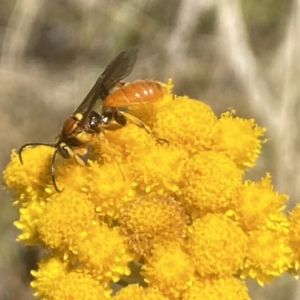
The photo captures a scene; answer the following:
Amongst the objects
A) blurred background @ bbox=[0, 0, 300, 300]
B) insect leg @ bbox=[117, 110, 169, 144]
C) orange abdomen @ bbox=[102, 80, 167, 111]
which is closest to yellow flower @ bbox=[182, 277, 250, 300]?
insect leg @ bbox=[117, 110, 169, 144]

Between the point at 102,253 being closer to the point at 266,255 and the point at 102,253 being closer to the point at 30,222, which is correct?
the point at 30,222

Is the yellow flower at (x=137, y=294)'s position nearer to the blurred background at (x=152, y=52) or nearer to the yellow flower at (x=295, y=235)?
the yellow flower at (x=295, y=235)

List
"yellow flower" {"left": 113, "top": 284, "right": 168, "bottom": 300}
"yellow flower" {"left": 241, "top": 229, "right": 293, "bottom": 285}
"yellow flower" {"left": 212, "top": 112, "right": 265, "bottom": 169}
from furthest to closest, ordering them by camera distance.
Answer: "yellow flower" {"left": 212, "top": 112, "right": 265, "bottom": 169}
"yellow flower" {"left": 241, "top": 229, "right": 293, "bottom": 285}
"yellow flower" {"left": 113, "top": 284, "right": 168, "bottom": 300}

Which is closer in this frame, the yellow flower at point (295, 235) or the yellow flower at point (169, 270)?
the yellow flower at point (169, 270)

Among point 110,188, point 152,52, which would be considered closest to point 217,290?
point 110,188

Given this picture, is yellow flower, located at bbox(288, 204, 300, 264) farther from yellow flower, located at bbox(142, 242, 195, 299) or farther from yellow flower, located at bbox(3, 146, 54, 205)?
yellow flower, located at bbox(3, 146, 54, 205)

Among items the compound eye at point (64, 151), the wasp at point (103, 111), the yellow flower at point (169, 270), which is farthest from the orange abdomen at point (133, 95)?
the yellow flower at point (169, 270)
